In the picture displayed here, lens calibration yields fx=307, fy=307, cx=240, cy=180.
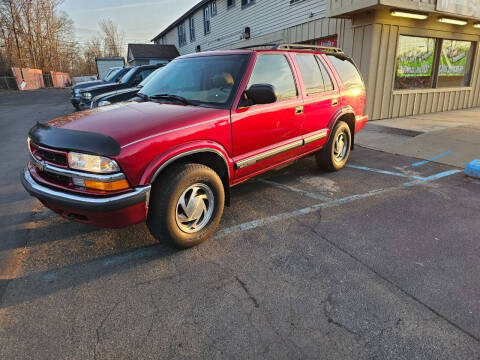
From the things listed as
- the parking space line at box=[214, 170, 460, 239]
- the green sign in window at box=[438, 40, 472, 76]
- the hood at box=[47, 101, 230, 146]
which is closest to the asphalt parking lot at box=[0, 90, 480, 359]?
the parking space line at box=[214, 170, 460, 239]

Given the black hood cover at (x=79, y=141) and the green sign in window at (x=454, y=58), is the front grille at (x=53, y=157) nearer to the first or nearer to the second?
the black hood cover at (x=79, y=141)

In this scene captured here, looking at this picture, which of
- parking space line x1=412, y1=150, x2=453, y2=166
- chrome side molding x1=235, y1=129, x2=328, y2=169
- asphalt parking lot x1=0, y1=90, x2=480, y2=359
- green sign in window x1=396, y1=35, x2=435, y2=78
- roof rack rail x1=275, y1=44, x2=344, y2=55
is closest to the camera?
asphalt parking lot x1=0, y1=90, x2=480, y2=359

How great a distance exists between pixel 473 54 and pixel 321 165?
10839 mm

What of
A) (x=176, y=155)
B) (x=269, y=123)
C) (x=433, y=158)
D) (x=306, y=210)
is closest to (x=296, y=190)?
(x=306, y=210)

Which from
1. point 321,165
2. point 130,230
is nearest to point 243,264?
point 130,230

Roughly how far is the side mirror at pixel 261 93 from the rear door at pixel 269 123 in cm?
17

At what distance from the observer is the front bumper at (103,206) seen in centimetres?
242

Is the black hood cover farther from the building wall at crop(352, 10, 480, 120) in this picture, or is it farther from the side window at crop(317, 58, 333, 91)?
the building wall at crop(352, 10, 480, 120)

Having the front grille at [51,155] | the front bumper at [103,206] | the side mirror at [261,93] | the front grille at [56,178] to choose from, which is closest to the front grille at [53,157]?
the front grille at [51,155]

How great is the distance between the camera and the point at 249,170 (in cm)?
360

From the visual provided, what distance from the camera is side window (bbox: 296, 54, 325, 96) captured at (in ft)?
13.8

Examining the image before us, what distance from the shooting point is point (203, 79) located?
3.65m

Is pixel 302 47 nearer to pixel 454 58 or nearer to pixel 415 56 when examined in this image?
pixel 415 56

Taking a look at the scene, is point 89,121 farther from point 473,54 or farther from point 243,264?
point 473,54
